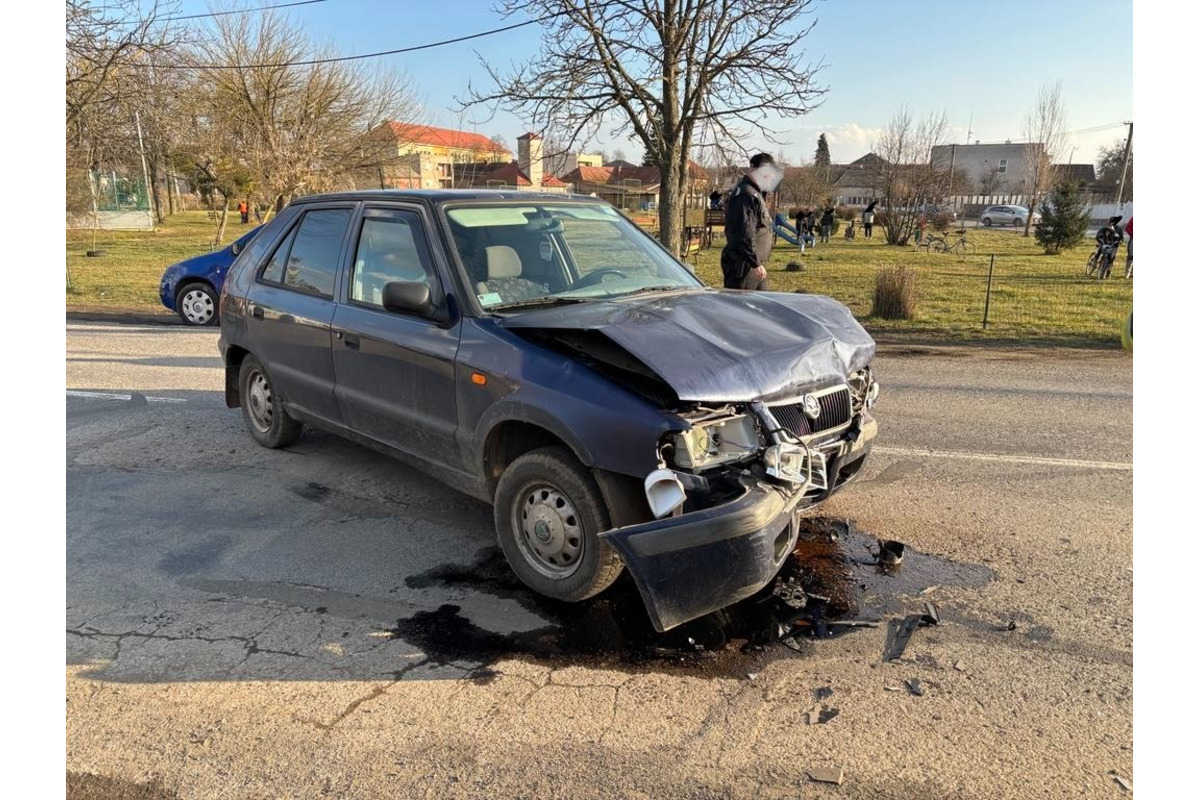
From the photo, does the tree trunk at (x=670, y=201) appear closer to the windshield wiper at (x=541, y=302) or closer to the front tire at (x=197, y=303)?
the front tire at (x=197, y=303)

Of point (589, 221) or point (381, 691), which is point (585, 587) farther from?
point (589, 221)

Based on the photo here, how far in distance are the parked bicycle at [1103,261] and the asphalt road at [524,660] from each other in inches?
693

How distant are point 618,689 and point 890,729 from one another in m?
0.98

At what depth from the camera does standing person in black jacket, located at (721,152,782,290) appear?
7.73 m

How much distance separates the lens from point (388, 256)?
4.57 m

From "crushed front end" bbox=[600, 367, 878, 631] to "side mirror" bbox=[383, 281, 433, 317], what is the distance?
1.51 metres

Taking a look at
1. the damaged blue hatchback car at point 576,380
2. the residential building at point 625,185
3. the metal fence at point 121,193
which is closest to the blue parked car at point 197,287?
the damaged blue hatchback car at point 576,380

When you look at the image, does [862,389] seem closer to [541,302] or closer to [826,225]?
[541,302]

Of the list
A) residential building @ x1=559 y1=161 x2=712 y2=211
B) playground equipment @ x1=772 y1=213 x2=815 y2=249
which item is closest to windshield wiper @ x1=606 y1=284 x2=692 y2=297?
playground equipment @ x1=772 y1=213 x2=815 y2=249

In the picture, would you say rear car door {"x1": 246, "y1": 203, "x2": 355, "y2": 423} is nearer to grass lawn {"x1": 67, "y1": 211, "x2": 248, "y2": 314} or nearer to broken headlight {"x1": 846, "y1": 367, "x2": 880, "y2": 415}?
broken headlight {"x1": 846, "y1": 367, "x2": 880, "y2": 415}

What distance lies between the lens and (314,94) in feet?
110

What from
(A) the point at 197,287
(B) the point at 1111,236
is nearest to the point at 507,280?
(A) the point at 197,287

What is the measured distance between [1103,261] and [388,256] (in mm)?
21216

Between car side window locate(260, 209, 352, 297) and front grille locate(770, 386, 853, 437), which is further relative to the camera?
car side window locate(260, 209, 352, 297)
